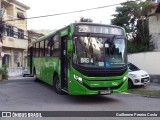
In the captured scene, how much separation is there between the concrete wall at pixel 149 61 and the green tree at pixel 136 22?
6.48 metres

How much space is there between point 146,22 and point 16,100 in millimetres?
21862

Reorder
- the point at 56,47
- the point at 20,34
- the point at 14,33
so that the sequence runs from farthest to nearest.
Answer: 1. the point at 20,34
2. the point at 14,33
3. the point at 56,47

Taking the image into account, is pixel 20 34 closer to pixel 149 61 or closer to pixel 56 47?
pixel 149 61

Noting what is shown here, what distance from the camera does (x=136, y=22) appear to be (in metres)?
34.0

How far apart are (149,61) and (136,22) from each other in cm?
1207

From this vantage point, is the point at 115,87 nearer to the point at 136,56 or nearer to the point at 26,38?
the point at 136,56

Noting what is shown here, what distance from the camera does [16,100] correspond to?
13.2m

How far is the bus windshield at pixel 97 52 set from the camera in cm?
1223

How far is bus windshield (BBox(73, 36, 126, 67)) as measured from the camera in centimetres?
1223

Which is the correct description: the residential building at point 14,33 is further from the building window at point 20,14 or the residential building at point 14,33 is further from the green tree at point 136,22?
the green tree at point 136,22

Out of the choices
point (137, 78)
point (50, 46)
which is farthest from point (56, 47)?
point (137, 78)

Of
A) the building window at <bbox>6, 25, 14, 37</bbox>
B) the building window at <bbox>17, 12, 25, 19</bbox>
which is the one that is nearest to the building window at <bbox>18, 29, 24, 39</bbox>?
the building window at <bbox>17, 12, 25, 19</bbox>

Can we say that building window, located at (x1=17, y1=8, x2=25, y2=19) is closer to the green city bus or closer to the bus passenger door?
the bus passenger door

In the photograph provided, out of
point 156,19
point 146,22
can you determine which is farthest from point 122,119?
point 146,22
